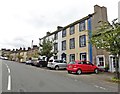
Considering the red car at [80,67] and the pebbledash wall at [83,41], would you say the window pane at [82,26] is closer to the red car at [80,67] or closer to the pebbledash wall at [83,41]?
the pebbledash wall at [83,41]

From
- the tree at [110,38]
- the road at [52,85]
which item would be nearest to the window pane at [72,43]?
the tree at [110,38]

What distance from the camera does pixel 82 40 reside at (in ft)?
112

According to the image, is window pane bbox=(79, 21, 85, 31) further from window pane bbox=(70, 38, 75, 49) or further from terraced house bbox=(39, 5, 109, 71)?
window pane bbox=(70, 38, 75, 49)

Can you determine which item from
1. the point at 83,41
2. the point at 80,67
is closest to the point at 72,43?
the point at 83,41

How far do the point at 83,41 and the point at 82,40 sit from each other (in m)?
0.41

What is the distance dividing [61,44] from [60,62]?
10.7m

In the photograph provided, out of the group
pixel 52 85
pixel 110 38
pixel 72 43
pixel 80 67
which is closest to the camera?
pixel 52 85

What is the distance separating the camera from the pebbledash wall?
3021cm

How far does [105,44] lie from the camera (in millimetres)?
17391

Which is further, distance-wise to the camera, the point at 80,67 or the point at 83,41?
the point at 83,41

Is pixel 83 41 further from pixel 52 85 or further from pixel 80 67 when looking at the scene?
pixel 52 85

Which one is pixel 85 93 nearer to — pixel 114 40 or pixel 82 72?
pixel 114 40

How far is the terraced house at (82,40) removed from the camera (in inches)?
1229

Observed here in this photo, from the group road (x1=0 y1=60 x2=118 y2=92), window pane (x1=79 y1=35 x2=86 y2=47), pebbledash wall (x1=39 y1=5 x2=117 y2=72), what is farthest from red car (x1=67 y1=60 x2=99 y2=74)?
window pane (x1=79 y1=35 x2=86 y2=47)
